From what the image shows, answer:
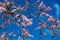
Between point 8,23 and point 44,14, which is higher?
point 44,14

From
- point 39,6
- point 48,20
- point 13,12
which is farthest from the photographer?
point 48,20

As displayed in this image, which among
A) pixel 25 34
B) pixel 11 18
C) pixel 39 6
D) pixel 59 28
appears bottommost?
pixel 25 34

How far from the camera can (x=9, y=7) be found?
1131mm

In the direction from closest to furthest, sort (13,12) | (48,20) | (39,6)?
(13,12)
(39,6)
(48,20)

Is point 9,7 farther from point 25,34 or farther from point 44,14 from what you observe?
point 44,14

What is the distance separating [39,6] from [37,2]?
0.10 m

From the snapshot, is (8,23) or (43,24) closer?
(8,23)

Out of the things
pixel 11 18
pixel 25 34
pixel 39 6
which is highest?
pixel 39 6

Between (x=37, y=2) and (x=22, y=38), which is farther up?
(x=37, y=2)

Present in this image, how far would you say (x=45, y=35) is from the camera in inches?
58.4

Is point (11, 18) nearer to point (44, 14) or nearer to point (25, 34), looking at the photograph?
point (25, 34)

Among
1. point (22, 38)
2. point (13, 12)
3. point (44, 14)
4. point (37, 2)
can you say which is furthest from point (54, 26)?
point (13, 12)

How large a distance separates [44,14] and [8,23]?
14.1 inches

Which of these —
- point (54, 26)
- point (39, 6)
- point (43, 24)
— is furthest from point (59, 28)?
point (39, 6)
